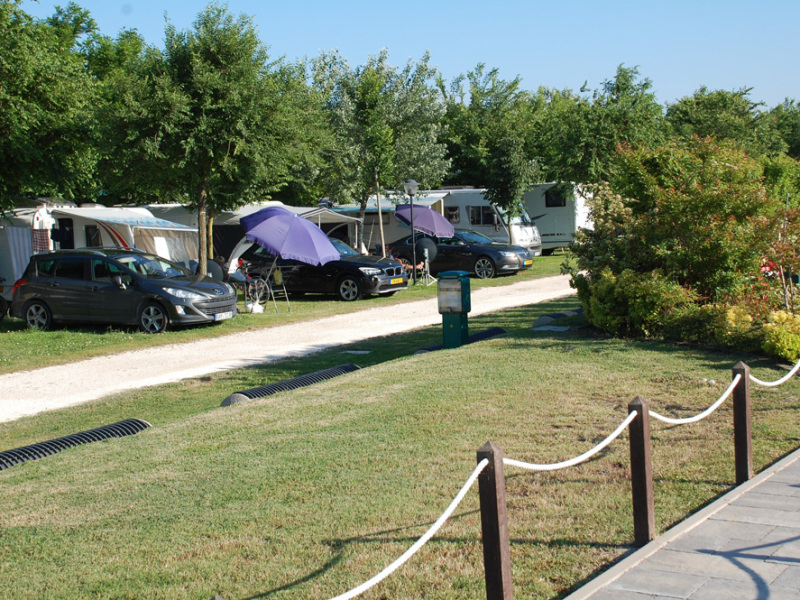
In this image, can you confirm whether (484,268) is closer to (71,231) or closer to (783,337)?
(71,231)

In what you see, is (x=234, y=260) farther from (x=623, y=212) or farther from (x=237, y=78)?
(x=623, y=212)

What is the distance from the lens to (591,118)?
3136 cm

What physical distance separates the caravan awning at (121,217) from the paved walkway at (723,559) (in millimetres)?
18729

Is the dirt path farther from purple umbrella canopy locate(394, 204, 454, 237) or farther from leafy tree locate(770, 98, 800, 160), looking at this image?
leafy tree locate(770, 98, 800, 160)

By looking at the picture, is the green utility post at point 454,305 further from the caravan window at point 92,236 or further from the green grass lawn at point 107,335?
the caravan window at point 92,236

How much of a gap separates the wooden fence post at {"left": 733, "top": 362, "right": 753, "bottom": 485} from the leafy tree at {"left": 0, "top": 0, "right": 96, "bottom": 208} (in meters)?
14.8

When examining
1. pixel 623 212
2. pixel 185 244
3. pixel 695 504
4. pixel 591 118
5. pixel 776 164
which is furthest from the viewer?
pixel 591 118

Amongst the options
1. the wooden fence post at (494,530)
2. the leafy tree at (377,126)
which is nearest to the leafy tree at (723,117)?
the leafy tree at (377,126)

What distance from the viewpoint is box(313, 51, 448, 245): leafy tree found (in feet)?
90.0

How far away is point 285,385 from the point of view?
9.09 metres

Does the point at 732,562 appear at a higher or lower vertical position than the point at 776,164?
lower

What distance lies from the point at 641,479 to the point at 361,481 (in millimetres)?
1798

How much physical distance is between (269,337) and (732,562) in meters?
11.1

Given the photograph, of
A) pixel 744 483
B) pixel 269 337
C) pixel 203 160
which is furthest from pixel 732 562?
pixel 203 160
